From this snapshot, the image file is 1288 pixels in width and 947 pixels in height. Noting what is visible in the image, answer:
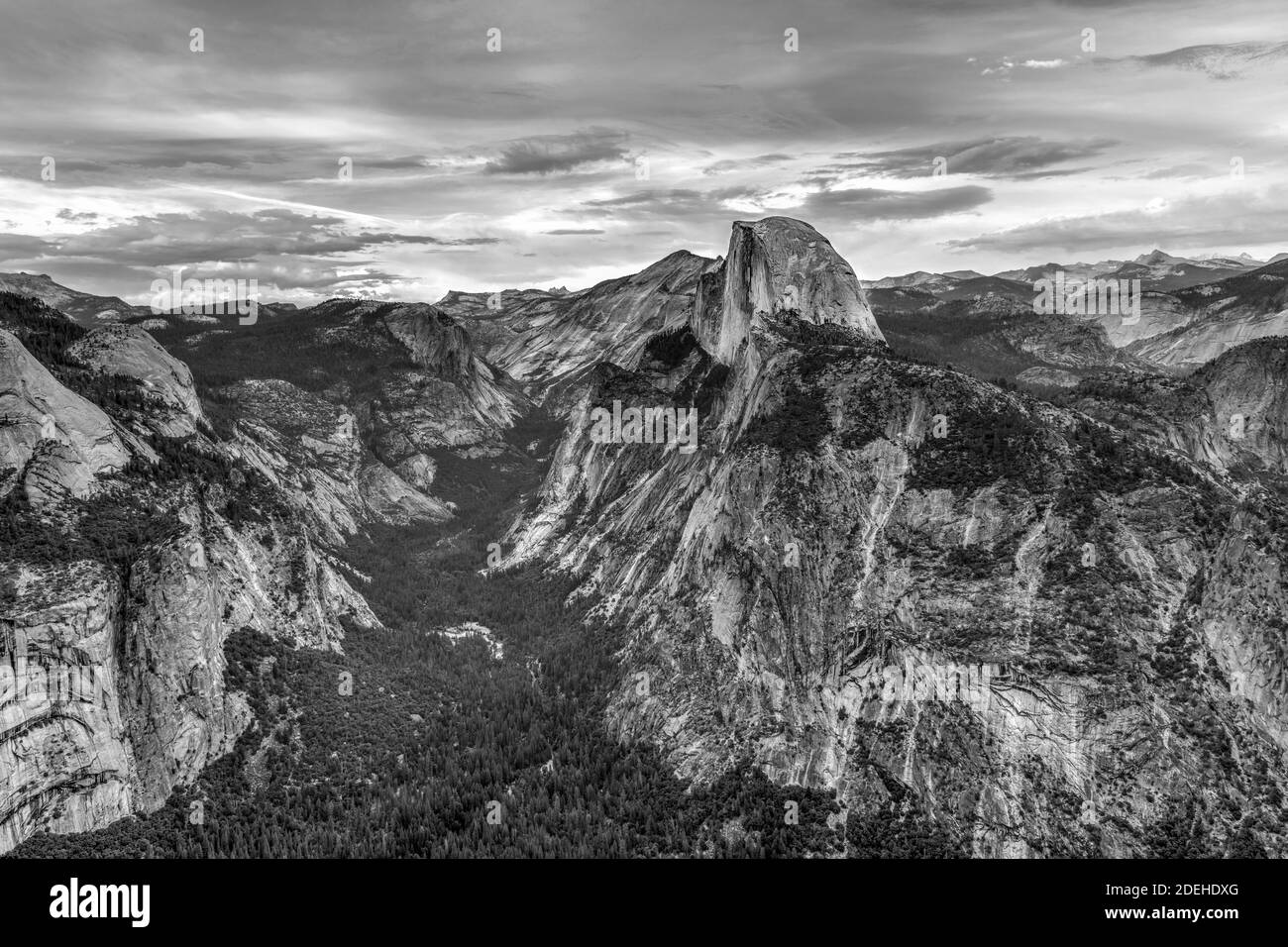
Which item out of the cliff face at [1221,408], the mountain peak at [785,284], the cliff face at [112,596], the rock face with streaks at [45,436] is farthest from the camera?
the mountain peak at [785,284]

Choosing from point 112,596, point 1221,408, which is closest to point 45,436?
point 112,596

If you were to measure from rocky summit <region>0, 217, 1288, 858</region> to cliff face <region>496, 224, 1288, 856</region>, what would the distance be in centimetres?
22

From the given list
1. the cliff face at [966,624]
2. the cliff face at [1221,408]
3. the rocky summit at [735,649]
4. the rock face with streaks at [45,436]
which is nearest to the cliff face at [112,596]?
the rock face with streaks at [45,436]

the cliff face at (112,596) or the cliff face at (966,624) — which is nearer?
the cliff face at (112,596)

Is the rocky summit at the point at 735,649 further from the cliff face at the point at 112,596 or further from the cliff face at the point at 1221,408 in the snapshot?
the cliff face at the point at 1221,408

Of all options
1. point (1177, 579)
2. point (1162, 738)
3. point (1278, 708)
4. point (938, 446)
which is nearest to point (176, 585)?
point (938, 446)

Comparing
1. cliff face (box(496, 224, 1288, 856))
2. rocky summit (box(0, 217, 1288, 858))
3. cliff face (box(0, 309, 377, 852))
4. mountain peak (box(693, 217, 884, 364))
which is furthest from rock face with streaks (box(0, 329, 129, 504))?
mountain peak (box(693, 217, 884, 364))

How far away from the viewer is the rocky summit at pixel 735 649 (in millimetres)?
48438

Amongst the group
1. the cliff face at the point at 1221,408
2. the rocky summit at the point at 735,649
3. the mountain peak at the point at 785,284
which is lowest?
the rocky summit at the point at 735,649

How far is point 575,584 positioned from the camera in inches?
4031

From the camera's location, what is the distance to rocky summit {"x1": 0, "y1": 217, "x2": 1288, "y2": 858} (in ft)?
159

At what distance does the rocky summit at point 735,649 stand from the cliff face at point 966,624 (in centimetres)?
22

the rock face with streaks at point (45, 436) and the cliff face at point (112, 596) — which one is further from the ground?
the rock face with streaks at point (45, 436)

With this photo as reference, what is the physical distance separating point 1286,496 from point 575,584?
85.8m
